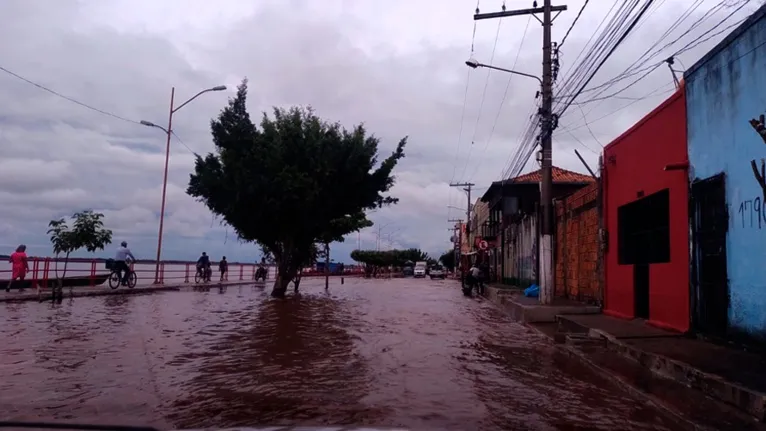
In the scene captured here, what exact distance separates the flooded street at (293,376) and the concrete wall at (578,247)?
4.47 meters

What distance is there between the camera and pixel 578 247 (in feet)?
62.3

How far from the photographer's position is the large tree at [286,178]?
837 inches

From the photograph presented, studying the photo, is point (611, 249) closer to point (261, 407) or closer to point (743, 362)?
point (743, 362)

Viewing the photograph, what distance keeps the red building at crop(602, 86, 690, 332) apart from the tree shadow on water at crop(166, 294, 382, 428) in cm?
577

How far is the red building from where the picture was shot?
36.7 ft

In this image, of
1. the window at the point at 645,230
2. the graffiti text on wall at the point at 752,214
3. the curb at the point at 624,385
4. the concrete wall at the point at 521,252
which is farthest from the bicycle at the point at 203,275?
the graffiti text on wall at the point at 752,214

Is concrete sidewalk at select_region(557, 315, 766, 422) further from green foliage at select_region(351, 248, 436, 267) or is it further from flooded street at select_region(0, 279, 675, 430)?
green foliage at select_region(351, 248, 436, 267)

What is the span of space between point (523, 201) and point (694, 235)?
32.3 meters

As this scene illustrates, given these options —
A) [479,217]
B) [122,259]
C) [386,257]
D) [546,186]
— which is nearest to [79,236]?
[122,259]

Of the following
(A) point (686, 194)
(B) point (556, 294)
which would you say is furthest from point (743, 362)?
(B) point (556, 294)

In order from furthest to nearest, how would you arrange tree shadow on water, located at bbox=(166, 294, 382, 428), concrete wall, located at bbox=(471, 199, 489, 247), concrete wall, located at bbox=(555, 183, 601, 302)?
1. concrete wall, located at bbox=(471, 199, 489, 247)
2. concrete wall, located at bbox=(555, 183, 601, 302)
3. tree shadow on water, located at bbox=(166, 294, 382, 428)

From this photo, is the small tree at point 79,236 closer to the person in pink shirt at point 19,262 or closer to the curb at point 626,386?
the person in pink shirt at point 19,262

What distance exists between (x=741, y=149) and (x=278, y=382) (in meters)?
7.08

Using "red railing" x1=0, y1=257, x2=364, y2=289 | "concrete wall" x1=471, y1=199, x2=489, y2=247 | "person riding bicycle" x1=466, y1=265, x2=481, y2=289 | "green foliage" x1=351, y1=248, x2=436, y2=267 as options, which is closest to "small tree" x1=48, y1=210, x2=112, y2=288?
"red railing" x1=0, y1=257, x2=364, y2=289
